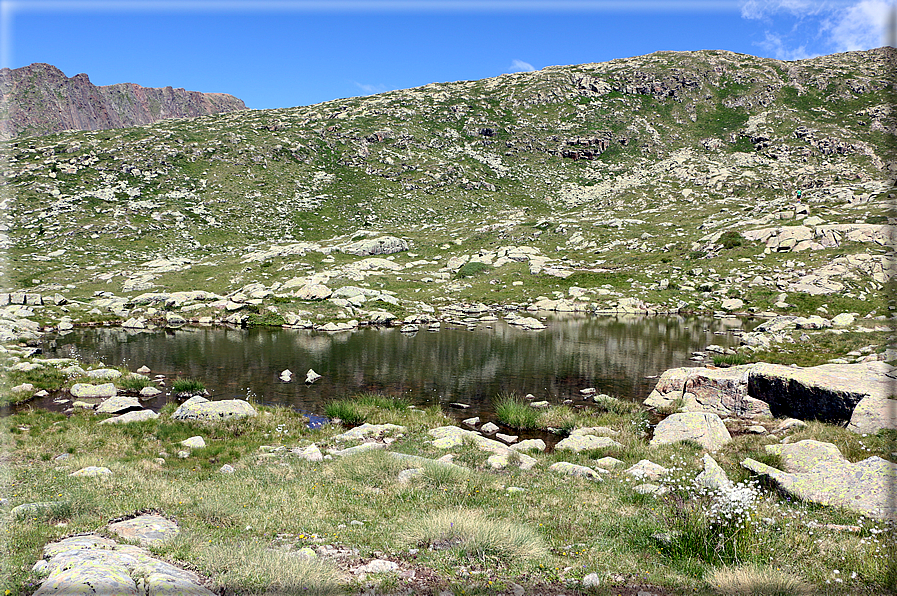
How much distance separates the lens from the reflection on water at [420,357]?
2878 centimetres

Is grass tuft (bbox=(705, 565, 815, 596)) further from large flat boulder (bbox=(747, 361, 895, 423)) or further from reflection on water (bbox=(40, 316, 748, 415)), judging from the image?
reflection on water (bbox=(40, 316, 748, 415))

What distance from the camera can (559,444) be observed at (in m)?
18.1

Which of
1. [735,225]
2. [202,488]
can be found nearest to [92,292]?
[202,488]

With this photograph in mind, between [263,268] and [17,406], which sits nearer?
[17,406]

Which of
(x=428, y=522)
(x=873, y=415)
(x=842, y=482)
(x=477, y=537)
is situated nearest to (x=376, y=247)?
(x=873, y=415)

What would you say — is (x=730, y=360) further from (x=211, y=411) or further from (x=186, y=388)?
(x=186, y=388)

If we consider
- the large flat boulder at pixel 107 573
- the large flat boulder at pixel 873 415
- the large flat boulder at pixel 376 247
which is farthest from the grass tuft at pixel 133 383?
the large flat boulder at pixel 376 247

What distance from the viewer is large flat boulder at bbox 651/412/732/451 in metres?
17.1

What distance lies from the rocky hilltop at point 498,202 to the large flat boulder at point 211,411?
1142 inches

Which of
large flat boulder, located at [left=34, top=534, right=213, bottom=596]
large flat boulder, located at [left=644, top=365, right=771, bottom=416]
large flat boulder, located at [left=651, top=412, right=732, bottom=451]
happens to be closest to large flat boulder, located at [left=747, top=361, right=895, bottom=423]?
large flat boulder, located at [left=644, top=365, right=771, bottom=416]

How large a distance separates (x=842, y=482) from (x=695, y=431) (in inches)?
283

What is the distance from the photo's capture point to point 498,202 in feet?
400

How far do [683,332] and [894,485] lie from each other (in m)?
40.8

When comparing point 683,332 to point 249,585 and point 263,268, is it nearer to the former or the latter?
point 249,585
